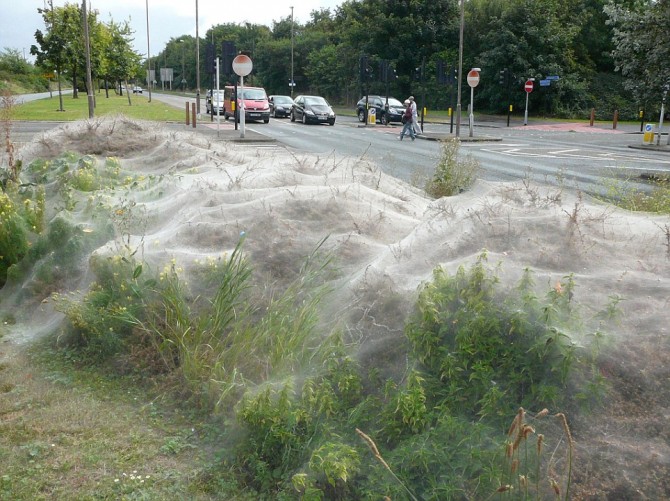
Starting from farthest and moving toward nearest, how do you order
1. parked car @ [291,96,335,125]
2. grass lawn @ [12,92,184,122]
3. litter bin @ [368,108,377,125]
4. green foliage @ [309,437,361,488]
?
1. litter bin @ [368,108,377,125]
2. parked car @ [291,96,335,125]
3. grass lawn @ [12,92,184,122]
4. green foliage @ [309,437,361,488]

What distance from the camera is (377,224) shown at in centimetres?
525

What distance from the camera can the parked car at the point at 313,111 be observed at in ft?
129

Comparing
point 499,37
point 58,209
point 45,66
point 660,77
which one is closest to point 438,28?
point 499,37

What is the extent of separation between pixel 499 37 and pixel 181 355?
179ft

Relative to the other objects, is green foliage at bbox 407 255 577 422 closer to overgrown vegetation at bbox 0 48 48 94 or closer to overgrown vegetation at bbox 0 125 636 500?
overgrown vegetation at bbox 0 125 636 500

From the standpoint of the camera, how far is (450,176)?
320 inches

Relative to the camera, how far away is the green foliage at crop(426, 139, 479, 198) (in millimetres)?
7953

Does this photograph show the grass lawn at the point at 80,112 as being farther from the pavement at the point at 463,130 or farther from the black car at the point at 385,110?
the black car at the point at 385,110

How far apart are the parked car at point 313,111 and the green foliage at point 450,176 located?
31.2 m

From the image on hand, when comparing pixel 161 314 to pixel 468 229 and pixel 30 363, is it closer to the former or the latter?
pixel 30 363

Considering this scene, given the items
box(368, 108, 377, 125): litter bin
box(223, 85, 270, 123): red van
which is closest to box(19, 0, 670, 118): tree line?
box(368, 108, 377, 125): litter bin

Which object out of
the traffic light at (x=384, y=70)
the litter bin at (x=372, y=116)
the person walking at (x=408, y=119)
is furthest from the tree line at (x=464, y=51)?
the person walking at (x=408, y=119)

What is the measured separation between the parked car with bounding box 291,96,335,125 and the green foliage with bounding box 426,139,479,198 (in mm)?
31188

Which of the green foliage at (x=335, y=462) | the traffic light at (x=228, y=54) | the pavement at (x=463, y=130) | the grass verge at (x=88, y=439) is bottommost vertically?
the grass verge at (x=88, y=439)
